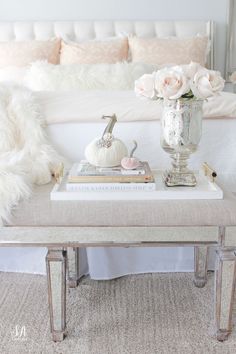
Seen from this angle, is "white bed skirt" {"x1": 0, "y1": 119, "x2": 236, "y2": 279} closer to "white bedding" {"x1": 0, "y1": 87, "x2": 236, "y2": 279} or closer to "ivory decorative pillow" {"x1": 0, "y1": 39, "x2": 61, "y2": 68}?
"white bedding" {"x1": 0, "y1": 87, "x2": 236, "y2": 279}

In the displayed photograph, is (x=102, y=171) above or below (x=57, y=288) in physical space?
above

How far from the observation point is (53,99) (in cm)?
194

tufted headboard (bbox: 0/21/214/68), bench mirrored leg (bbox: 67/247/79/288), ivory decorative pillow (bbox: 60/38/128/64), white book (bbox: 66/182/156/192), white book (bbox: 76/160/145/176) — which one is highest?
tufted headboard (bbox: 0/21/214/68)

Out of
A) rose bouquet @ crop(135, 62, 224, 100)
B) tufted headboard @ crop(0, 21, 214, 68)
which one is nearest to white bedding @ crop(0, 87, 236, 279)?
rose bouquet @ crop(135, 62, 224, 100)

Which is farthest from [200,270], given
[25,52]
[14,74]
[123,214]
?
[25,52]

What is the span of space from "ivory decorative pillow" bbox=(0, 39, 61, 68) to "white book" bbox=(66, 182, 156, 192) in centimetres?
212

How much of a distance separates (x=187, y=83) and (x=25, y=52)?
86.8 inches

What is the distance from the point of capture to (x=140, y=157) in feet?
6.05

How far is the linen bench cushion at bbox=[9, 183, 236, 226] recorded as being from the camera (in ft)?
4.33

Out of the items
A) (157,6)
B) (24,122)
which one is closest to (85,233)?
(24,122)

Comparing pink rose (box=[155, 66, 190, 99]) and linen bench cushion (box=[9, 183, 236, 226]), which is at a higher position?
pink rose (box=[155, 66, 190, 99])

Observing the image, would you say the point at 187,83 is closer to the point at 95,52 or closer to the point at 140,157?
the point at 140,157

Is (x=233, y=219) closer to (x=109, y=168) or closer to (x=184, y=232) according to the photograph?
(x=184, y=232)

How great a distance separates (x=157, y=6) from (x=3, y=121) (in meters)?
2.41
